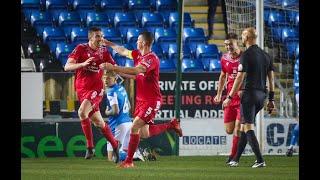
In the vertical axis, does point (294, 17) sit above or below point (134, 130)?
above

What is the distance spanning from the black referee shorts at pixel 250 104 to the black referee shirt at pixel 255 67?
0.08 m

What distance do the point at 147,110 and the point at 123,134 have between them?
109 centimetres

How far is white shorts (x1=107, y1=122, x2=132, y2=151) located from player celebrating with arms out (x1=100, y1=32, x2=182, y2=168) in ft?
0.76

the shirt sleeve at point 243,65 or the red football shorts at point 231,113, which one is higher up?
the shirt sleeve at point 243,65

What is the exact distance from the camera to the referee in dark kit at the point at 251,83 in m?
11.0

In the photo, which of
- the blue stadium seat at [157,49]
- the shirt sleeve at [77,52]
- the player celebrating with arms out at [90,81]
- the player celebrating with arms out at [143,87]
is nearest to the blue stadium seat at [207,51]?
the blue stadium seat at [157,49]

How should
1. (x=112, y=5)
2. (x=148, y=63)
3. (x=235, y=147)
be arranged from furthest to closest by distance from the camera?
(x=112, y=5), (x=235, y=147), (x=148, y=63)

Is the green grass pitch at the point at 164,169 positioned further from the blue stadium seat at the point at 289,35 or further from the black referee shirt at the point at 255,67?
the blue stadium seat at the point at 289,35

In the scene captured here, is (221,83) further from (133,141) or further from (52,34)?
(52,34)

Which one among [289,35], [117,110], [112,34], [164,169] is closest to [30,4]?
[112,34]

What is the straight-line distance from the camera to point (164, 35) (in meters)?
14.3

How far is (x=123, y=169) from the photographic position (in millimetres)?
11156
